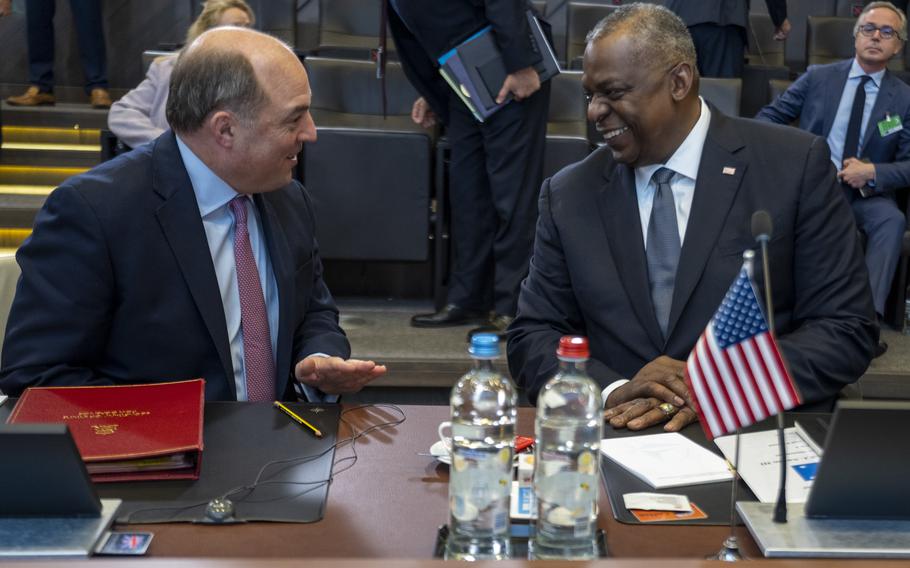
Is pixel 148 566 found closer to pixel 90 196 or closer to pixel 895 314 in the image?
pixel 90 196

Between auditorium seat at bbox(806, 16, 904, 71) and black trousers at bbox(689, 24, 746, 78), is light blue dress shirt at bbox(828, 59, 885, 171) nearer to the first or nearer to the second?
black trousers at bbox(689, 24, 746, 78)

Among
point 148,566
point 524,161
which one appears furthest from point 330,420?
point 524,161

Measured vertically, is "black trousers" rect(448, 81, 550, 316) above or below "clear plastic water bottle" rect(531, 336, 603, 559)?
below

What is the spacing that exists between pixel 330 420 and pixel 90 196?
681 mm

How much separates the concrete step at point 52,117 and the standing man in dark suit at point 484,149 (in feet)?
8.75

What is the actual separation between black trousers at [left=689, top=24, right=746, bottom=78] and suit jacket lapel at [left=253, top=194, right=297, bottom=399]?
3.74m

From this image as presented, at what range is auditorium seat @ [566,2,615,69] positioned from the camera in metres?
6.82

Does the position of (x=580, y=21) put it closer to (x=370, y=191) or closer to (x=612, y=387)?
(x=370, y=191)

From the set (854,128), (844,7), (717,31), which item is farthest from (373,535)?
(844,7)

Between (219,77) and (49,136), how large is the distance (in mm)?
4654

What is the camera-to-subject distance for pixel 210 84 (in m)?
2.20

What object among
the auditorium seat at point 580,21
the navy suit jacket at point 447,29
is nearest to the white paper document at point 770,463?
the navy suit jacket at point 447,29

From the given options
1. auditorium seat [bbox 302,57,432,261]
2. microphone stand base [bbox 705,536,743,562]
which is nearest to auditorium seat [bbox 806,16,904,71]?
auditorium seat [bbox 302,57,432,261]

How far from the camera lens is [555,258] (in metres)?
2.43
